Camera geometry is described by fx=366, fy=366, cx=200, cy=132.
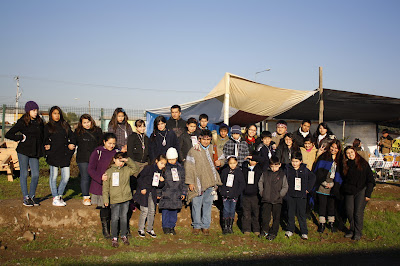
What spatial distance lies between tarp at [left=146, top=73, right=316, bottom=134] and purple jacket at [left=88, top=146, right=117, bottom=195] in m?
4.30

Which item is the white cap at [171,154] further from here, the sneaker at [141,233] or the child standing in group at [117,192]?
the sneaker at [141,233]

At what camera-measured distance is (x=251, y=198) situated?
6.47m

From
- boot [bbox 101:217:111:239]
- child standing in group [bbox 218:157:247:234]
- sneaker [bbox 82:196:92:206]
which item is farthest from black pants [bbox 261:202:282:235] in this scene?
sneaker [bbox 82:196:92:206]

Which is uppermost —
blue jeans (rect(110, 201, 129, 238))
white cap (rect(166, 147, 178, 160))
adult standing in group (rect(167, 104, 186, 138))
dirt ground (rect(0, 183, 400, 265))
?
adult standing in group (rect(167, 104, 186, 138))

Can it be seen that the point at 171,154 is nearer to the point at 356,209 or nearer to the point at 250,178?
the point at 250,178

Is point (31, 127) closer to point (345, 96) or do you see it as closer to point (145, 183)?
point (145, 183)

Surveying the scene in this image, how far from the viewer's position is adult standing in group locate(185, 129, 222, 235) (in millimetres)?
6223

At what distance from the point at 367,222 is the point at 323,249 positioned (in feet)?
6.27

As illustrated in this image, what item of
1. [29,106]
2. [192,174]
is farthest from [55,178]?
[192,174]

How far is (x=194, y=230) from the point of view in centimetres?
635

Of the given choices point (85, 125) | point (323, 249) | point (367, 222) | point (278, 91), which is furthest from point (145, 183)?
point (278, 91)

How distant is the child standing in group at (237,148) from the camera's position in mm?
6637

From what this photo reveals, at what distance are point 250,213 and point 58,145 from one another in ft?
11.6

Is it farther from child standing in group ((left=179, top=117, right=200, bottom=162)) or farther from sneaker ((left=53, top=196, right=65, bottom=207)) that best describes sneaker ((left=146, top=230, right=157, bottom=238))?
sneaker ((left=53, top=196, right=65, bottom=207))
